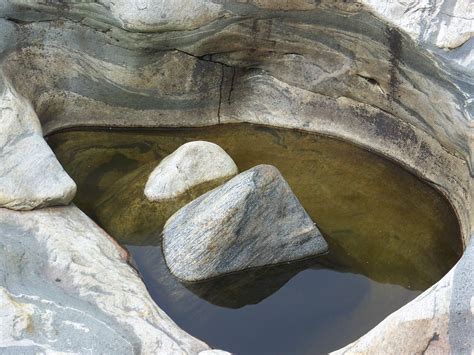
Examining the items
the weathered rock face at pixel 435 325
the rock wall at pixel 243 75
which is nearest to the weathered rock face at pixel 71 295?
the rock wall at pixel 243 75

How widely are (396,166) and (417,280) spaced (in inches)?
47.1

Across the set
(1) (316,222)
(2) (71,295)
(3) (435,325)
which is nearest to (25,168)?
(2) (71,295)

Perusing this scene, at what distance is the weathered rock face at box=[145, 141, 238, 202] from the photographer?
528 cm

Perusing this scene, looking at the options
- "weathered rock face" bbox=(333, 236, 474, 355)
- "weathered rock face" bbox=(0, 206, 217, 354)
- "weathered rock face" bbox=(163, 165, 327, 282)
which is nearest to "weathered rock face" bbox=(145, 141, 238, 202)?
"weathered rock face" bbox=(163, 165, 327, 282)

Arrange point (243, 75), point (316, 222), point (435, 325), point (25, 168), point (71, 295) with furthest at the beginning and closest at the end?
1. point (243, 75)
2. point (316, 222)
3. point (25, 168)
4. point (71, 295)
5. point (435, 325)

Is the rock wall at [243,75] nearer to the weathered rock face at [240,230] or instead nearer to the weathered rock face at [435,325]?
the weathered rock face at [240,230]

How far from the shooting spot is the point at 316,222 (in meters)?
5.27

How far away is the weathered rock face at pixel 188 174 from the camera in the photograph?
5.28 meters

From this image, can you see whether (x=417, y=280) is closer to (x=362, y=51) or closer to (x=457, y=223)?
(x=457, y=223)

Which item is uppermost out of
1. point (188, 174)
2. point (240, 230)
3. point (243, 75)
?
point (243, 75)

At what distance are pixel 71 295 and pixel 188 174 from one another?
1.53 m

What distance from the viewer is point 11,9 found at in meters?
5.45

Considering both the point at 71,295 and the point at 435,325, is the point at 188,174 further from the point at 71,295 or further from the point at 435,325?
the point at 435,325

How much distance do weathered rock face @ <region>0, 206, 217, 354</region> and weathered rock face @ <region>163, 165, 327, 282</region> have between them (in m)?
0.41
